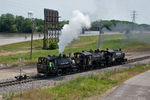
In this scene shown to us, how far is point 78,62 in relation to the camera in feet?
91.6

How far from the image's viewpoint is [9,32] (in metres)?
120

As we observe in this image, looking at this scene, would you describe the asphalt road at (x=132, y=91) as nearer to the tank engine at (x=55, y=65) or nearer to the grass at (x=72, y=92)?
the grass at (x=72, y=92)

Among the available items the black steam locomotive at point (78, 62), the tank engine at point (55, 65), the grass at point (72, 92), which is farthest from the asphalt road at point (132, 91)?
the black steam locomotive at point (78, 62)

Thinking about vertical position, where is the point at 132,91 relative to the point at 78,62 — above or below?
below

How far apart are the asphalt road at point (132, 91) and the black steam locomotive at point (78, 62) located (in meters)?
7.92

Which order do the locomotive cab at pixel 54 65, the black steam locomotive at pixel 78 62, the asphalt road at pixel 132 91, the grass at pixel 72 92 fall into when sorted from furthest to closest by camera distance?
1. the black steam locomotive at pixel 78 62
2. the locomotive cab at pixel 54 65
3. the grass at pixel 72 92
4. the asphalt road at pixel 132 91

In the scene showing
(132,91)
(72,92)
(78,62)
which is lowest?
(72,92)

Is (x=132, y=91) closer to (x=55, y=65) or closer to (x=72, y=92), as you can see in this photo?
(x=72, y=92)

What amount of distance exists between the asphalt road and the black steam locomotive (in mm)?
7919

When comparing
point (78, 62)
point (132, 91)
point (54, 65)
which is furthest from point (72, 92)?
point (78, 62)

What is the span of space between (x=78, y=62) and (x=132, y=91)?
12203 millimetres

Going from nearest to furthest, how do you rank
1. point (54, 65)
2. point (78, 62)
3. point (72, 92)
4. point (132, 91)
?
point (132, 91) → point (72, 92) → point (54, 65) → point (78, 62)

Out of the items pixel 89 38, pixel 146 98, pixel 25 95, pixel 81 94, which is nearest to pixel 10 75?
pixel 25 95

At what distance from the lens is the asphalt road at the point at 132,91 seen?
14.8 metres
